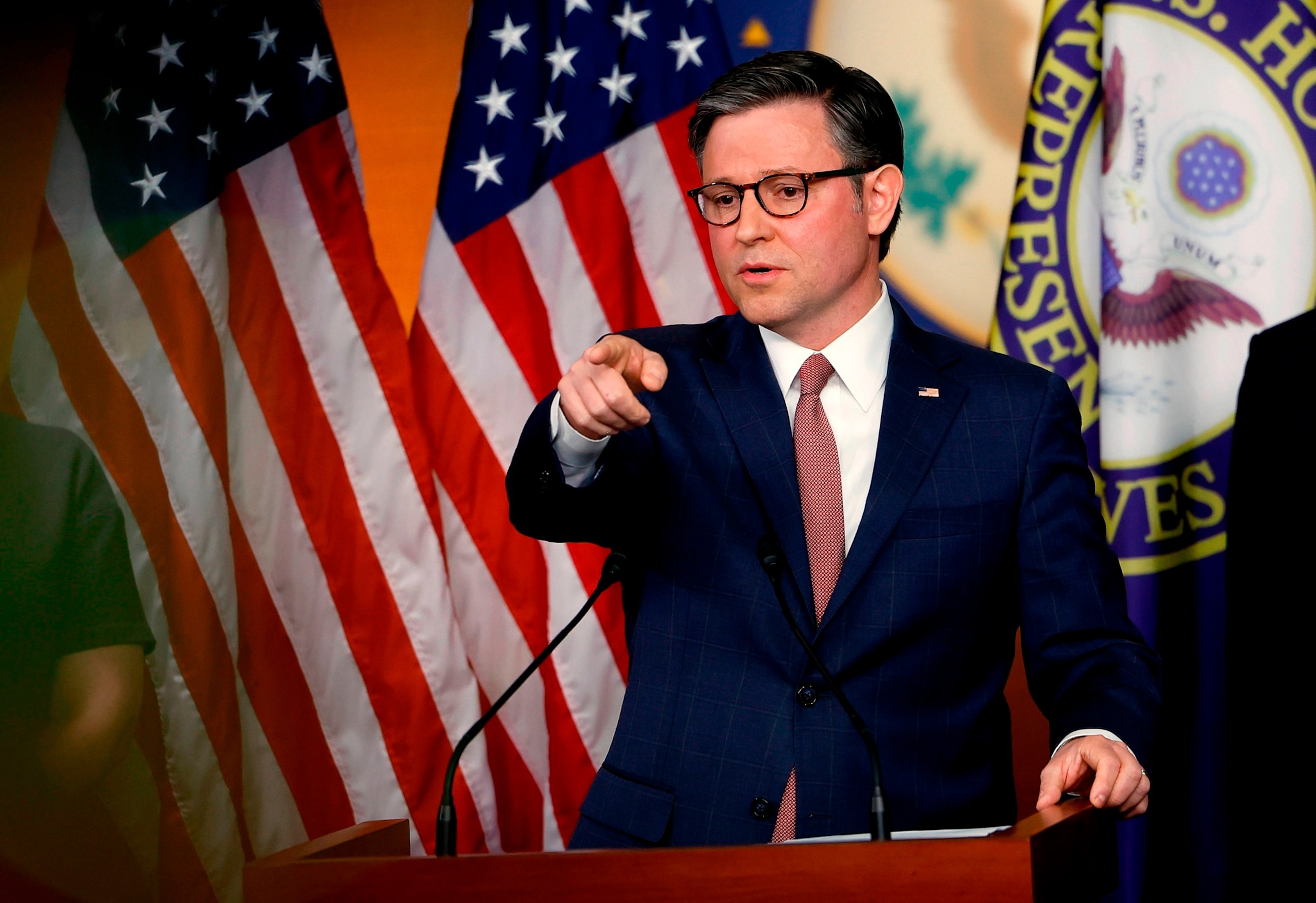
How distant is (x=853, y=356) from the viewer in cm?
172

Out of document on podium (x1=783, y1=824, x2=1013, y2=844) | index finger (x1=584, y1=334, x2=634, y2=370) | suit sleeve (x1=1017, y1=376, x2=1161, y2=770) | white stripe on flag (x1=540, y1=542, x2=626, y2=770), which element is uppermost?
index finger (x1=584, y1=334, x2=634, y2=370)

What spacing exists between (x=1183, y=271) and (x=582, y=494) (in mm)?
1849

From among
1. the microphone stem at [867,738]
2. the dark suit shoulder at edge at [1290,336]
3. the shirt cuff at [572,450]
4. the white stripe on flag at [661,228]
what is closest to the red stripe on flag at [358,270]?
the white stripe on flag at [661,228]

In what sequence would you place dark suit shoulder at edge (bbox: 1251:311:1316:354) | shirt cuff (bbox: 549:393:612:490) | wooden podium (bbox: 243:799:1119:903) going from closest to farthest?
wooden podium (bbox: 243:799:1119:903), shirt cuff (bbox: 549:393:612:490), dark suit shoulder at edge (bbox: 1251:311:1316:354)

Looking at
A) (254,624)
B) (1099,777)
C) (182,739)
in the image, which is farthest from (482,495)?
(1099,777)

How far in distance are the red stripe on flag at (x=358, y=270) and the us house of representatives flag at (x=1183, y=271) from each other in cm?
160

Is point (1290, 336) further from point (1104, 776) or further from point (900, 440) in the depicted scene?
point (1104, 776)

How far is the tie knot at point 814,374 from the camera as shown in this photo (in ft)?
5.52

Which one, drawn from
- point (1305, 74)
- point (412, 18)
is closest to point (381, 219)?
point (412, 18)

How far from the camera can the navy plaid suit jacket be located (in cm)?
148

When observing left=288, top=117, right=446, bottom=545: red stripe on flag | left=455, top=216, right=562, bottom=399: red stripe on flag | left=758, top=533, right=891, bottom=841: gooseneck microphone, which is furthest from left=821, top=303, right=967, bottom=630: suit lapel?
left=288, top=117, right=446, bottom=545: red stripe on flag

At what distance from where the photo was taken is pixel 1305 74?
2.74 meters

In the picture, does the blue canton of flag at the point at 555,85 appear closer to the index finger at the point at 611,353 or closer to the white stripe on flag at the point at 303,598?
the white stripe on flag at the point at 303,598

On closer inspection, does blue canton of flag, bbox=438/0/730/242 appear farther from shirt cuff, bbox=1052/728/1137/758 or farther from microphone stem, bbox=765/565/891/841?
shirt cuff, bbox=1052/728/1137/758
